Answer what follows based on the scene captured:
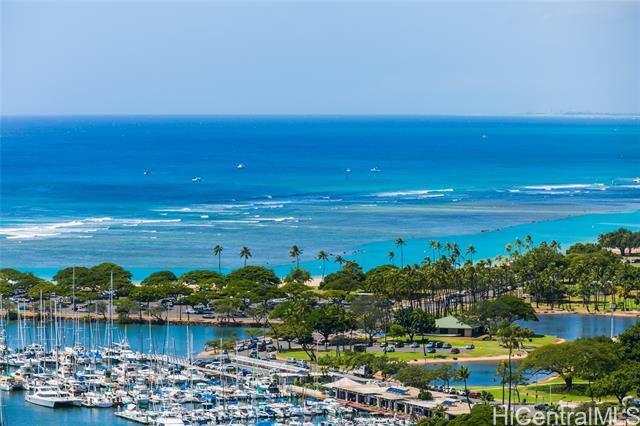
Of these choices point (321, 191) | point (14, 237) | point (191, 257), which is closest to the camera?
point (191, 257)

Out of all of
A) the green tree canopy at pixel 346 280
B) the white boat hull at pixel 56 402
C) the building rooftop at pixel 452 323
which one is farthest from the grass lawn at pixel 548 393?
the green tree canopy at pixel 346 280

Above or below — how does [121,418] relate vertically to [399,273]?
below

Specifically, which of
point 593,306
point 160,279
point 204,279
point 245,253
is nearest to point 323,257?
point 245,253

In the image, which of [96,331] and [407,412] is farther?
[96,331]

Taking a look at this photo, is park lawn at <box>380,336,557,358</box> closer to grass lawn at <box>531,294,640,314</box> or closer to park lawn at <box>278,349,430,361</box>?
park lawn at <box>278,349,430,361</box>

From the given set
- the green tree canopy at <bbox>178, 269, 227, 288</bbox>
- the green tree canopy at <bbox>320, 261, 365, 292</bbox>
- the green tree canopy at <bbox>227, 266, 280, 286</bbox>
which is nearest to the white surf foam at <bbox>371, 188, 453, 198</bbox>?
the green tree canopy at <bbox>320, 261, 365, 292</bbox>

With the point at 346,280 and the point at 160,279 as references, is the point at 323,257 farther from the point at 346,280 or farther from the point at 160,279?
the point at 160,279

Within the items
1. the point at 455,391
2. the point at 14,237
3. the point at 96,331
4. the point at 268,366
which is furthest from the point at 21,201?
the point at 455,391

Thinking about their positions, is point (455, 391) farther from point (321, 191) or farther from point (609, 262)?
point (321, 191)

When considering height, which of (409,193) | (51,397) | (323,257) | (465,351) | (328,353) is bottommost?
(51,397)

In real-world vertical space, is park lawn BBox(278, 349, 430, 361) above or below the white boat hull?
above

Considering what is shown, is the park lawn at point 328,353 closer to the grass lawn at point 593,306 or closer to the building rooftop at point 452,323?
the building rooftop at point 452,323
